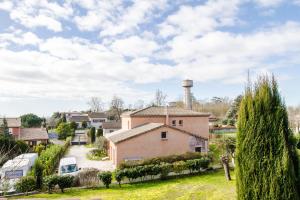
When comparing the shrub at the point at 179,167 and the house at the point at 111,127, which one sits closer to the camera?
the shrub at the point at 179,167

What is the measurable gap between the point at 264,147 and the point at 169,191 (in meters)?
14.5

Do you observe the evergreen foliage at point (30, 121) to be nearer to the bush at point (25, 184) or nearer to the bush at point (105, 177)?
the bush at point (25, 184)

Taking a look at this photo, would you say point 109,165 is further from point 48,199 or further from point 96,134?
point 96,134

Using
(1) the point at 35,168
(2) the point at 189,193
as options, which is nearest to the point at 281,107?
(2) the point at 189,193

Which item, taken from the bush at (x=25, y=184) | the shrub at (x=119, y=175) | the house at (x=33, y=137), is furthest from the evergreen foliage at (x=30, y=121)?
the shrub at (x=119, y=175)

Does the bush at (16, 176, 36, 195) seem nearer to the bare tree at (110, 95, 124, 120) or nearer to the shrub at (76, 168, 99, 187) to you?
the shrub at (76, 168, 99, 187)

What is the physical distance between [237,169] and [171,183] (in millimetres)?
16680

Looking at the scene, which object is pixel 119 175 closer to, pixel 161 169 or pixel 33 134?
pixel 161 169

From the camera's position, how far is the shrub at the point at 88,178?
83.0 ft

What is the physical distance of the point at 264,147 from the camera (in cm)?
860

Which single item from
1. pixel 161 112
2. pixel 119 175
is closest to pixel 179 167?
pixel 119 175

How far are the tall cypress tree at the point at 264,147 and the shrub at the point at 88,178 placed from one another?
60.3 ft

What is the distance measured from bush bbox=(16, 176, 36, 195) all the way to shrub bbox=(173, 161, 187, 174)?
1222cm

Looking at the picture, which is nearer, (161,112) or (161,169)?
(161,169)
